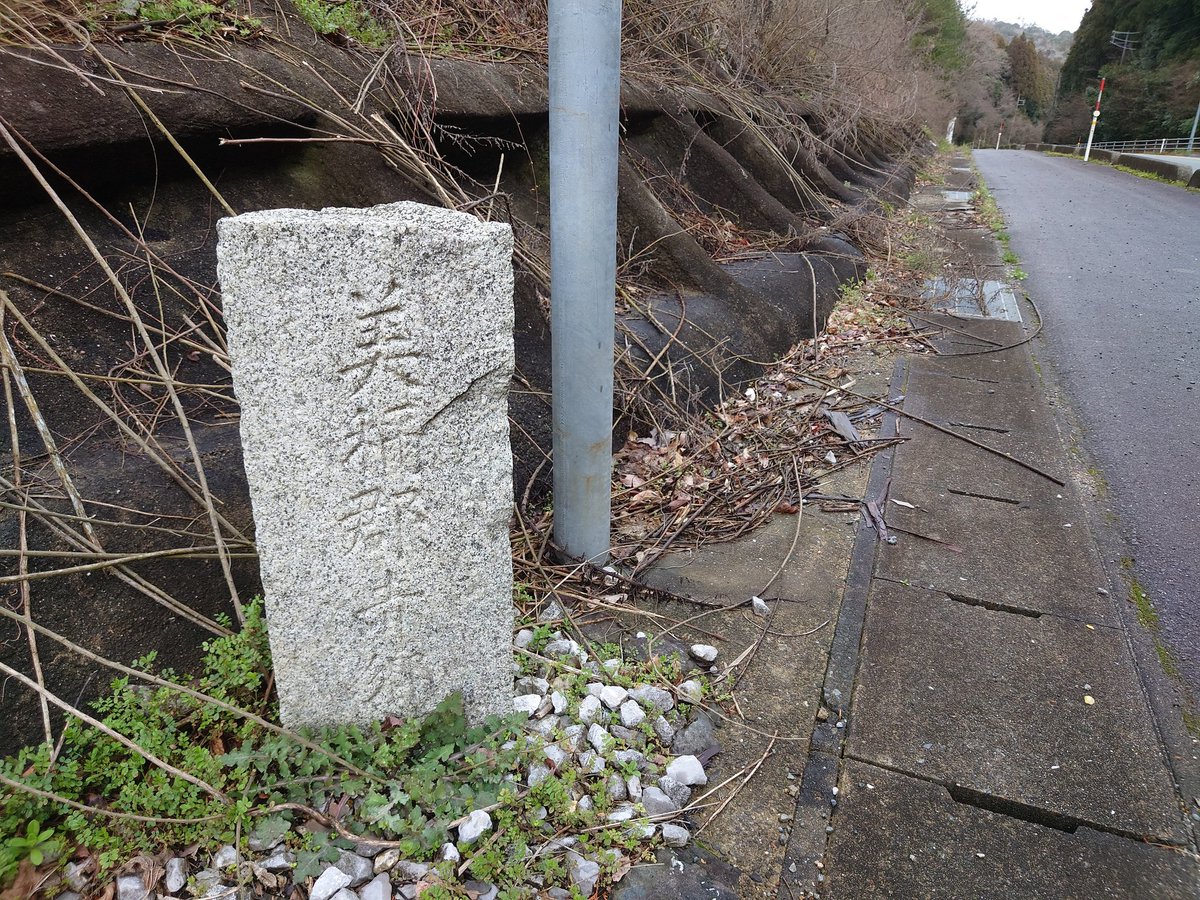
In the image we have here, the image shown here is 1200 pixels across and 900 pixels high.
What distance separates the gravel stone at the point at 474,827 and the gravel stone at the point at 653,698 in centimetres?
59

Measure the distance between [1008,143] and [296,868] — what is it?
6979 cm

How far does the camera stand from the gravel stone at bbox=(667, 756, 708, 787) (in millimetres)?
1916

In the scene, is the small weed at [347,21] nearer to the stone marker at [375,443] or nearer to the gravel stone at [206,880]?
the stone marker at [375,443]

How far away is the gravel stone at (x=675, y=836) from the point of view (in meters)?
1.76

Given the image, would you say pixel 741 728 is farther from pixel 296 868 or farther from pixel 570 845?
pixel 296 868

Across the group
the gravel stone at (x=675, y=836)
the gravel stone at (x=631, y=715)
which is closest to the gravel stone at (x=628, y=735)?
the gravel stone at (x=631, y=715)

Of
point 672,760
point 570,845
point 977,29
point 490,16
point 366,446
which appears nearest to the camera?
point 366,446

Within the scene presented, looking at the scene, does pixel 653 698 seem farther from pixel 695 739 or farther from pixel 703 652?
pixel 703 652

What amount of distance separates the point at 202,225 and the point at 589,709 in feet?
7.32

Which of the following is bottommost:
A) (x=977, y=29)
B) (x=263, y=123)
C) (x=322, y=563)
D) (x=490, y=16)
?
(x=322, y=563)

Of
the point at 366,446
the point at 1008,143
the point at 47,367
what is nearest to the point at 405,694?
the point at 366,446

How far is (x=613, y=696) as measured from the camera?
2141mm

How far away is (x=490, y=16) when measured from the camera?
4586mm

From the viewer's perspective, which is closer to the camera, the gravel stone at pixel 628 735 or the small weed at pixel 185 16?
the gravel stone at pixel 628 735
